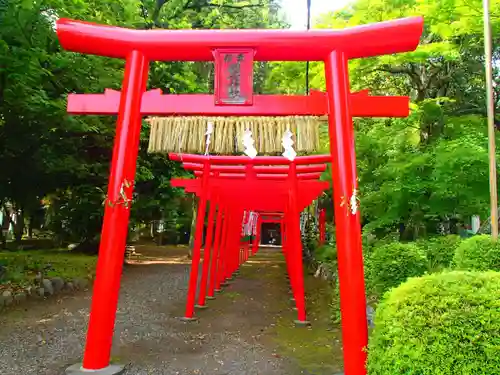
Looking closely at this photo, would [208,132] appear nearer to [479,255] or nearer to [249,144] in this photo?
[249,144]

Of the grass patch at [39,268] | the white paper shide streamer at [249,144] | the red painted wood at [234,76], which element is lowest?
the grass patch at [39,268]

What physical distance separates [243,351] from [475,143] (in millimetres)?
5212

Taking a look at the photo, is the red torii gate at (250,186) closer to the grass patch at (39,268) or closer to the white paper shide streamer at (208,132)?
the white paper shide streamer at (208,132)

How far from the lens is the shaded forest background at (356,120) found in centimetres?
768

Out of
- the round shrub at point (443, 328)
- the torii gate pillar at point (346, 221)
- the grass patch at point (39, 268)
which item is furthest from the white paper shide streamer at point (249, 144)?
the grass patch at point (39, 268)

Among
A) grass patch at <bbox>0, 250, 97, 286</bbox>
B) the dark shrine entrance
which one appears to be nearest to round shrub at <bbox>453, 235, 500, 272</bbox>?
grass patch at <bbox>0, 250, 97, 286</bbox>

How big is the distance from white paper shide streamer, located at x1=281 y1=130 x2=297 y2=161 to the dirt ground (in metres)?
2.54

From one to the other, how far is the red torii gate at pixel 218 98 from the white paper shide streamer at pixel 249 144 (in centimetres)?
23

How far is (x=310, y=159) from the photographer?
7859mm

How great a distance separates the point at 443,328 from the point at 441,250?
5.59 m

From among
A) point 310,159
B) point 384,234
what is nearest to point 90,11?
point 310,159

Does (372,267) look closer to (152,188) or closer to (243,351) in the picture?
(243,351)

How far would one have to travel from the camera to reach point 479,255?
208 inches

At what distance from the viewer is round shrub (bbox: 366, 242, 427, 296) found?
246 inches
